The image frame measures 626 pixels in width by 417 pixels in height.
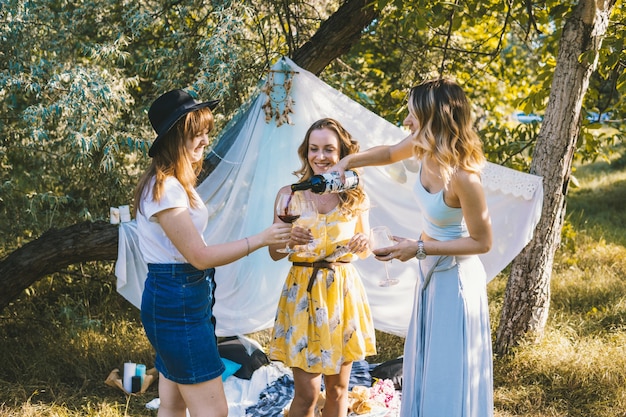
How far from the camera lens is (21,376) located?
12.6 feet

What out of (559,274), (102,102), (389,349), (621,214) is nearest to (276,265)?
(389,349)

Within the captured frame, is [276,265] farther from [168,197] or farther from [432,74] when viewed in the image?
[432,74]

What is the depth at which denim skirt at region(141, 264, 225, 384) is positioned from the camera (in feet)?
6.98

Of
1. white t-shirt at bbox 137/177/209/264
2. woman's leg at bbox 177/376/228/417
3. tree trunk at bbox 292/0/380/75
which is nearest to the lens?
white t-shirt at bbox 137/177/209/264

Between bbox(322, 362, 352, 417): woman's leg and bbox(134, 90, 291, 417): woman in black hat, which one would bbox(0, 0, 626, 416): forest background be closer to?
bbox(322, 362, 352, 417): woman's leg

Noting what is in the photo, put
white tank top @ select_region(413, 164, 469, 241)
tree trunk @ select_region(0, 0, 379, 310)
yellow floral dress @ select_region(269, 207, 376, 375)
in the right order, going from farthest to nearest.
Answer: tree trunk @ select_region(0, 0, 379, 310), yellow floral dress @ select_region(269, 207, 376, 375), white tank top @ select_region(413, 164, 469, 241)

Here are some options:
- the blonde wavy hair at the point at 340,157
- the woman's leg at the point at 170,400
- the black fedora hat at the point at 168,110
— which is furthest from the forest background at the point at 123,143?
the black fedora hat at the point at 168,110

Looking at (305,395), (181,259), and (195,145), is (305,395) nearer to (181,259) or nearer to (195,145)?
(181,259)

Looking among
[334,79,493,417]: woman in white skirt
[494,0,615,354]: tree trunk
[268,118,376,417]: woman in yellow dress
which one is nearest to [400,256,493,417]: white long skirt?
[334,79,493,417]: woman in white skirt

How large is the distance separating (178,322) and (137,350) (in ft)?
7.18

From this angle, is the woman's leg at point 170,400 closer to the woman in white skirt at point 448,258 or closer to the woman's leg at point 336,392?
the woman's leg at point 336,392

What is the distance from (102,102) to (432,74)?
268 cm

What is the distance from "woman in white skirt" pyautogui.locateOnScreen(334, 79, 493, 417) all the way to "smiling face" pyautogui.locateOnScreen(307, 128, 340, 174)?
40cm

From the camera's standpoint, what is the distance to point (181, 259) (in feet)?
7.02
